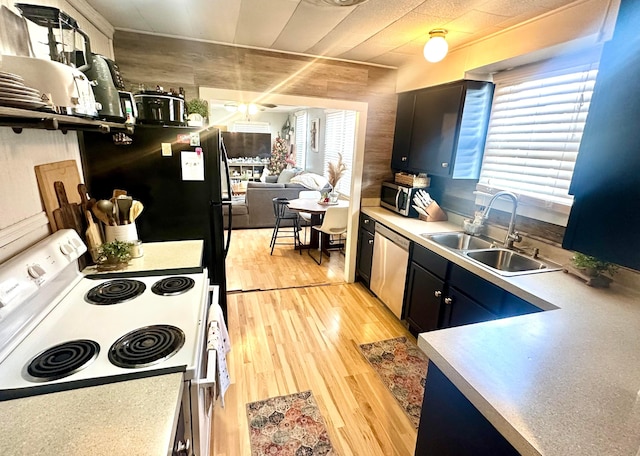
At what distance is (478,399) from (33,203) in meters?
1.73

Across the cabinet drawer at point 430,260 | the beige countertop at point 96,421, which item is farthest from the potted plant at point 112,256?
the cabinet drawer at point 430,260

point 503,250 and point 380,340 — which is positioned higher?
point 503,250

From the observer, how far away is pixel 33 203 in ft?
4.16

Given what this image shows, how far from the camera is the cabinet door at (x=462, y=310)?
6.20 feet

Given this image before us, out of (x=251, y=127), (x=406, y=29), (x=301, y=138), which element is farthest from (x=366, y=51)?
(x=251, y=127)

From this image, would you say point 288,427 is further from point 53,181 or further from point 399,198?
point 399,198

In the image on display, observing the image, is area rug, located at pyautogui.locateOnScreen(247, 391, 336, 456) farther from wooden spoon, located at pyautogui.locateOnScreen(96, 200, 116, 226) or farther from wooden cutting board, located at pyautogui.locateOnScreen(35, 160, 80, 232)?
wooden cutting board, located at pyautogui.locateOnScreen(35, 160, 80, 232)

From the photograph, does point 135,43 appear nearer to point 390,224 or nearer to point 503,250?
point 390,224

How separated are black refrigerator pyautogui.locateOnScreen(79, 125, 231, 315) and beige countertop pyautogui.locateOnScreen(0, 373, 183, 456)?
1.35 metres

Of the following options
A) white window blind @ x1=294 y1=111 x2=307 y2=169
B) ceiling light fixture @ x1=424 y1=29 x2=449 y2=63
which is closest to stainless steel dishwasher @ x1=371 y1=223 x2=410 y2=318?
ceiling light fixture @ x1=424 y1=29 x2=449 y2=63

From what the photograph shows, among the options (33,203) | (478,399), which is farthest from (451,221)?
(33,203)

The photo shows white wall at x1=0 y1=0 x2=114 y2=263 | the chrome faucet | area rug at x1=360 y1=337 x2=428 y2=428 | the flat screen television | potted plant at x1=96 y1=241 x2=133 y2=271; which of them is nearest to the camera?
white wall at x1=0 y1=0 x2=114 y2=263

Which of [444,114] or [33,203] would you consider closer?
[33,203]

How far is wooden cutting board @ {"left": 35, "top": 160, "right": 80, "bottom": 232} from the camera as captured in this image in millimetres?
1328
